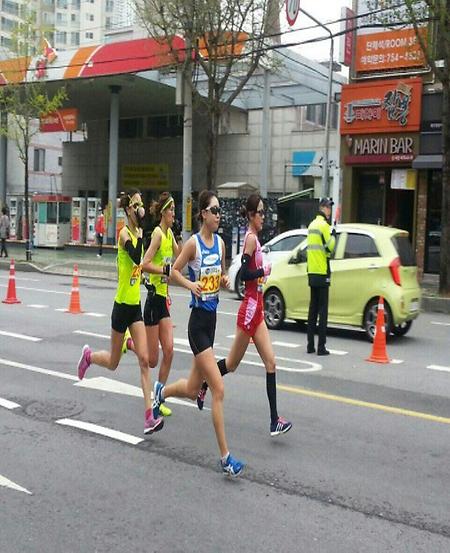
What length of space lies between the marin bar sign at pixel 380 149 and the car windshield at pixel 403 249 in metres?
9.76

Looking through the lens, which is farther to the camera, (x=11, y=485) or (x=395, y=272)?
(x=395, y=272)

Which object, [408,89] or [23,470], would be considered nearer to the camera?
[23,470]

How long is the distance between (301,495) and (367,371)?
414 centimetres

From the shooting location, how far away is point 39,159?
5353 cm

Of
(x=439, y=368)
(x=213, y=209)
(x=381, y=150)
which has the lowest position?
(x=439, y=368)

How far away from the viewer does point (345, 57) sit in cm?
2139

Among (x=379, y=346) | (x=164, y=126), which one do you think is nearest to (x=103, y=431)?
(x=379, y=346)

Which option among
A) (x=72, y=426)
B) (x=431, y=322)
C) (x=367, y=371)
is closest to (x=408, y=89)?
(x=431, y=322)

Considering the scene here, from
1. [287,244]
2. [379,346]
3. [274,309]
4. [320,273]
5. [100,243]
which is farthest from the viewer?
[100,243]

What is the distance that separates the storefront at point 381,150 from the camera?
2028 cm

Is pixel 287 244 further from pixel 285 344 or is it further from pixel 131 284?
pixel 131 284

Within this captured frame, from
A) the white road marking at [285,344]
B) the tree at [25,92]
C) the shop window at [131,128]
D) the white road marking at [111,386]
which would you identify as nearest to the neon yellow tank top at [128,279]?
A: the white road marking at [111,386]

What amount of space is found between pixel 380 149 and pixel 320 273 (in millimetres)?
12523

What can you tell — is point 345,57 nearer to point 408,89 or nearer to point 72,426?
point 408,89
